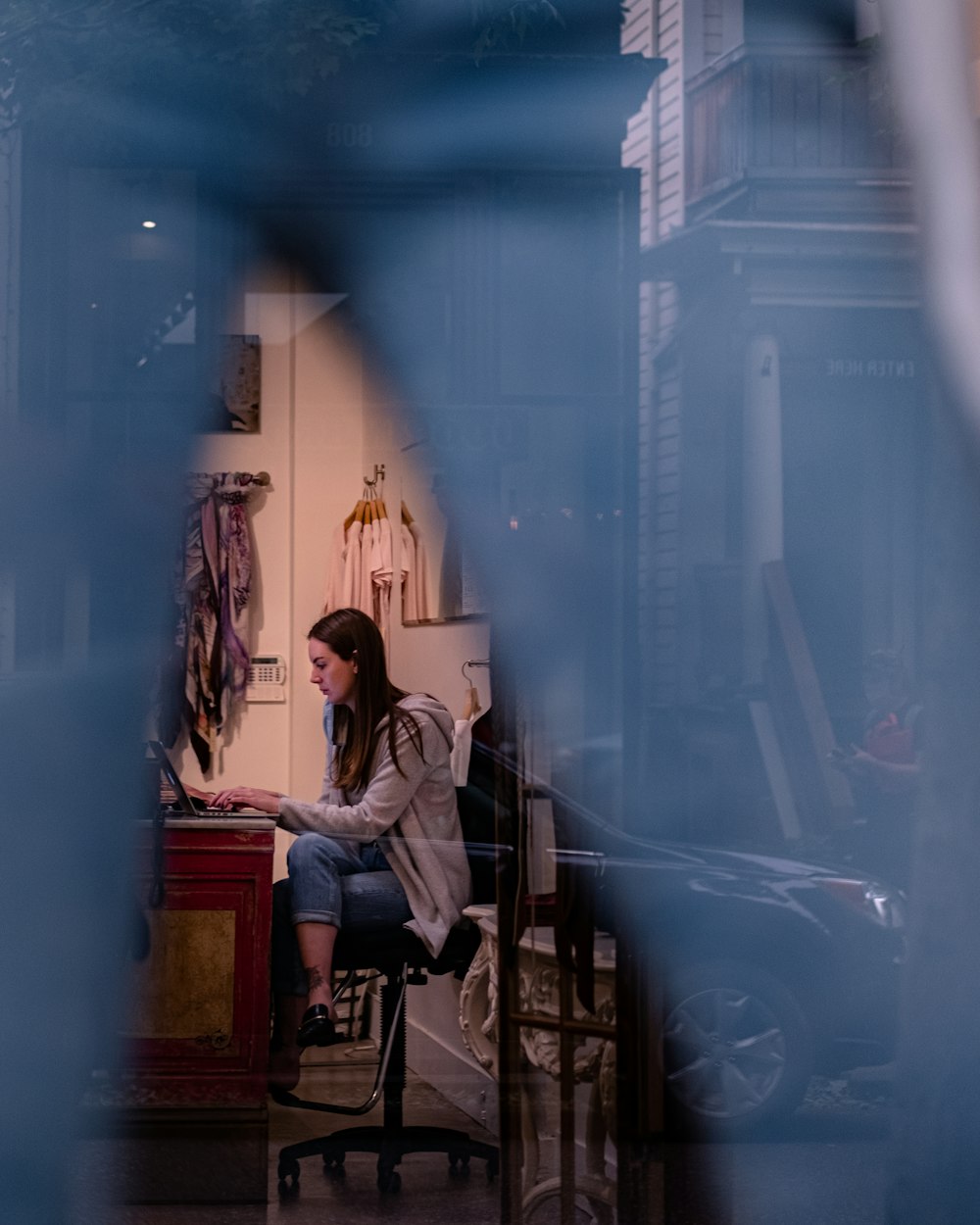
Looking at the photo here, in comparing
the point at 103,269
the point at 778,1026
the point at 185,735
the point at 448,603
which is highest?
the point at 103,269

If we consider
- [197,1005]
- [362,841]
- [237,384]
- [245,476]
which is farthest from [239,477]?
[197,1005]

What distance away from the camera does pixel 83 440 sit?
198 cm

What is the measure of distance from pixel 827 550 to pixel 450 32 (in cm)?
79

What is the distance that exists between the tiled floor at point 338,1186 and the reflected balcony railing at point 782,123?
122 cm

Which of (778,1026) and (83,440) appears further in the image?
(778,1026)

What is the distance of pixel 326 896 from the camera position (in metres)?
2.13

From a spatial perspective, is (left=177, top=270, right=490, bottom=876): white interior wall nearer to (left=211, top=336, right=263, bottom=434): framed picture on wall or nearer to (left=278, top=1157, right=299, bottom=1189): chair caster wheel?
(left=211, top=336, right=263, bottom=434): framed picture on wall

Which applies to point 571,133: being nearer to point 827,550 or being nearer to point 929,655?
point 827,550

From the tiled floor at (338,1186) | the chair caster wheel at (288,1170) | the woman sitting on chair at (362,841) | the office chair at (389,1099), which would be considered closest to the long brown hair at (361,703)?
the woman sitting on chair at (362,841)

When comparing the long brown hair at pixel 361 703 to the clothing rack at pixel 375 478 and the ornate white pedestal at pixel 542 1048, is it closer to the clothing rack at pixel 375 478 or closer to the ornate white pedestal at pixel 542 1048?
the clothing rack at pixel 375 478

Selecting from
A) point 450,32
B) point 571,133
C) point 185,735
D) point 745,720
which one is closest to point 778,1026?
point 745,720

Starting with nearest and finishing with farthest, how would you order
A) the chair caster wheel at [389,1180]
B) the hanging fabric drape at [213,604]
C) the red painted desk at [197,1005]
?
the hanging fabric drape at [213,604] → the red painted desk at [197,1005] → the chair caster wheel at [389,1180]

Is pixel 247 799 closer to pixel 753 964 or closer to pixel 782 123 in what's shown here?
pixel 753 964

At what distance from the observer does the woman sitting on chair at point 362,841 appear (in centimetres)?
208
